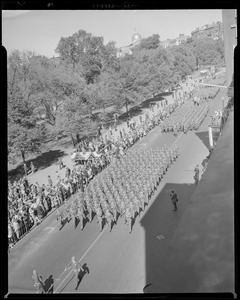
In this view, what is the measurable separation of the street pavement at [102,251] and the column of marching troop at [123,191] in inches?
20.9

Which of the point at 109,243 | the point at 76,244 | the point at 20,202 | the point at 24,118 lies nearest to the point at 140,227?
the point at 109,243

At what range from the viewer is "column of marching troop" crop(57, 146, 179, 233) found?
15188mm

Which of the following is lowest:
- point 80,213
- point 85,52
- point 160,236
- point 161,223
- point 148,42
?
point 160,236

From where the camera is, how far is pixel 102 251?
12977 mm

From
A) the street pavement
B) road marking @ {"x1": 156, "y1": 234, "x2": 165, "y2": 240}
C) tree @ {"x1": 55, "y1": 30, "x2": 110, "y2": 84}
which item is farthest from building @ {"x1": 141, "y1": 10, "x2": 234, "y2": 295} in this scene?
tree @ {"x1": 55, "y1": 30, "x2": 110, "y2": 84}

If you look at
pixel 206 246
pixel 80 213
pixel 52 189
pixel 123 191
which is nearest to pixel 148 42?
pixel 52 189

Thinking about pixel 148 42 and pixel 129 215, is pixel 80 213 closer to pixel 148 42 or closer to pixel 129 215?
pixel 129 215

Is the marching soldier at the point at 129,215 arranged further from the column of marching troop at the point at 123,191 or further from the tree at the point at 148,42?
the tree at the point at 148,42

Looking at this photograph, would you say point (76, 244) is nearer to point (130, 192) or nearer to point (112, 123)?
point (130, 192)

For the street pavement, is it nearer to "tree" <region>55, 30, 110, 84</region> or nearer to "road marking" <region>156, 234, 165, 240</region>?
"road marking" <region>156, 234, 165, 240</region>

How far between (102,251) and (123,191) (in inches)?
174

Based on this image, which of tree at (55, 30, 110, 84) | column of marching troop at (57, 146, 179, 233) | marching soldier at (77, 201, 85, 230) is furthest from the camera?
tree at (55, 30, 110, 84)

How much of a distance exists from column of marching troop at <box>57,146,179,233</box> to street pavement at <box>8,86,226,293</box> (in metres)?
0.53

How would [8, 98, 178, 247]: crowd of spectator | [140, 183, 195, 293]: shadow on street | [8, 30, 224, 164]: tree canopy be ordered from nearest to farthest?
[140, 183, 195, 293]: shadow on street, [8, 98, 178, 247]: crowd of spectator, [8, 30, 224, 164]: tree canopy
